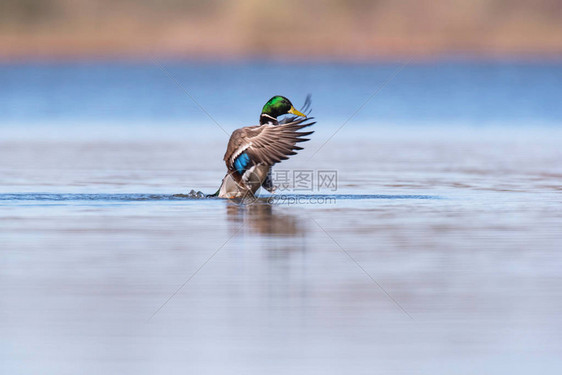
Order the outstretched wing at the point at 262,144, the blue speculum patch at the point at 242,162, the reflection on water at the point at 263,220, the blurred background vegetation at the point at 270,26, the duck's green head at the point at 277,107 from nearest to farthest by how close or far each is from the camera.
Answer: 1. the reflection on water at the point at 263,220
2. the outstretched wing at the point at 262,144
3. the blue speculum patch at the point at 242,162
4. the duck's green head at the point at 277,107
5. the blurred background vegetation at the point at 270,26

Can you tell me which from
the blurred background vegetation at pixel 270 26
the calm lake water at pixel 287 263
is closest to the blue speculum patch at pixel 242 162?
the calm lake water at pixel 287 263

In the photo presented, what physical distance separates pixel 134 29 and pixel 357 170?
56.6 metres

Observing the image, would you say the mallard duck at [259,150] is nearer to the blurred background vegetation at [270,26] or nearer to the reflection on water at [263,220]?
the reflection on water at [263,220]

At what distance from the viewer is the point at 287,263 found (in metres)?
8.39

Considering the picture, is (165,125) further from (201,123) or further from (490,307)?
(490,307)

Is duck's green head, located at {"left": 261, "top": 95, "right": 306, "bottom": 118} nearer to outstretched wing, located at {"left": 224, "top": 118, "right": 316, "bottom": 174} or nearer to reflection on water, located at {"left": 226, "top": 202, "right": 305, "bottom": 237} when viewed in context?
outstretched wing, located at {"left": 224, "top": 118, "right": 316, "bottom": 174}

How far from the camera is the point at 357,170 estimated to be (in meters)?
16.4

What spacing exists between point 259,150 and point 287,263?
416 cm

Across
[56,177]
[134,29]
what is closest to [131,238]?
[56,177]

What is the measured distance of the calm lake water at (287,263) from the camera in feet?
20.0

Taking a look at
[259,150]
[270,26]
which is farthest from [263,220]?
[270,26]

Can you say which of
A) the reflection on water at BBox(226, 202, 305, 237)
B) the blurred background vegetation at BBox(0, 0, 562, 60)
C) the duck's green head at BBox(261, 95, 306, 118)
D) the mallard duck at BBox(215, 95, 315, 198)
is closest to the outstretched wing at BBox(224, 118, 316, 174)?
the mallard duck at BBox(215, 95, 315, 198)

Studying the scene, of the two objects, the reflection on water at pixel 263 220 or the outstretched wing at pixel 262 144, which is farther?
the outstretched wing at pixel 262 144

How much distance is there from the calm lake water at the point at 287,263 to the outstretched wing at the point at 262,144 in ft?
1.48
